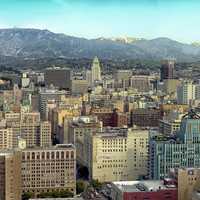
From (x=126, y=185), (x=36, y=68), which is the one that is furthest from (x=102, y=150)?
(x=36, y=68)

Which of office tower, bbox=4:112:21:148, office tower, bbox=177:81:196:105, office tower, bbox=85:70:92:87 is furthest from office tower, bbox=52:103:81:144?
office tower, bbox=85:70:92:87

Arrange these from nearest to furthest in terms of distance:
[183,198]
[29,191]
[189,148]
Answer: [183,198]
[29,191]
[189,148]

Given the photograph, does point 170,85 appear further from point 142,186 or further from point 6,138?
point 142,186

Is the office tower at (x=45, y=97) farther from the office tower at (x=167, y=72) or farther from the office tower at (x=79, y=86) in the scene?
the office tower at (x=167, y=72)

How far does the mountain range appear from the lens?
2564cm

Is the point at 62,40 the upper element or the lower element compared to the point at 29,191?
upper

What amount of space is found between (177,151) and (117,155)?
2.82ft

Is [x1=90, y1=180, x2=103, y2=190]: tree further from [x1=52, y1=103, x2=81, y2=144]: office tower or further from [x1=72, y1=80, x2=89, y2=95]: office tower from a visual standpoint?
[x1=72, y1=80, x2=89, y2=95]: office tower

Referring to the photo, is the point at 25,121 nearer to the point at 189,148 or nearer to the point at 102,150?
the point at 102,150

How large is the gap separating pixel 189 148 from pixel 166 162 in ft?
1.06

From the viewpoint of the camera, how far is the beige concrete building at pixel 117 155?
839 centimetres

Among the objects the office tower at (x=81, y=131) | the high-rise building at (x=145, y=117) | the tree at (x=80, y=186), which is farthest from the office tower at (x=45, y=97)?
the tree at (x=80, y=186)

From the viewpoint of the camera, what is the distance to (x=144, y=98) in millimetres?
13695

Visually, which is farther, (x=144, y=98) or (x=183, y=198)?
(x=144, y=98)
